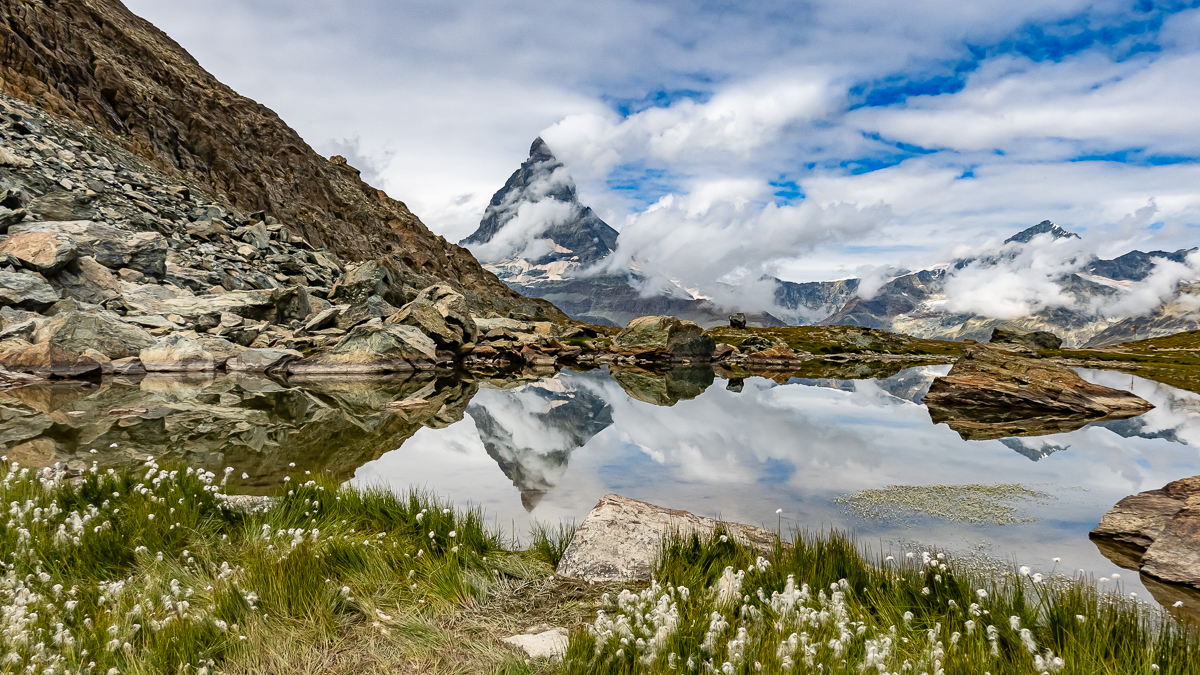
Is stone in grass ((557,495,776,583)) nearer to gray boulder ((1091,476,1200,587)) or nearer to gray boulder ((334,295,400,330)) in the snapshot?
gray boulder ((1091,476,1200,587))

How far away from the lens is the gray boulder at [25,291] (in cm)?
3741

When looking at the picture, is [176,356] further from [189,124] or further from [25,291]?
[189,124]

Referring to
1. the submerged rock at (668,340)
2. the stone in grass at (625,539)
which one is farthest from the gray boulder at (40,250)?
the submerged rock at (668,340)

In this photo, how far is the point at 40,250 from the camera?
40.1 m

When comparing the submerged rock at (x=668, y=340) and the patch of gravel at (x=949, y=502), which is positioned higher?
the submerged rock at (x=668, y=340)

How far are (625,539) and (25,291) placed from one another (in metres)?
46.1

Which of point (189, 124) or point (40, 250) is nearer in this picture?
point (40, 250)

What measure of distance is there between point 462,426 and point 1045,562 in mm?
19348

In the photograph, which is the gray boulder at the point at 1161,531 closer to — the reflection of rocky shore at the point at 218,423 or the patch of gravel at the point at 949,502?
the patch of gravel at the point at 949,502

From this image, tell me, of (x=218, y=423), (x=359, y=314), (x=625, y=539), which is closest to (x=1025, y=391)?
(x=625, y=539)

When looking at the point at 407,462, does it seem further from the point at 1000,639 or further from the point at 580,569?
the point at 1000,639

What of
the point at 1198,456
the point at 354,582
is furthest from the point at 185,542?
the point at 1198,456

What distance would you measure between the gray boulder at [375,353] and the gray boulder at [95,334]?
9381mm

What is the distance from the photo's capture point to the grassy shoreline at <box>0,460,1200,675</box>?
5809 millimetres
